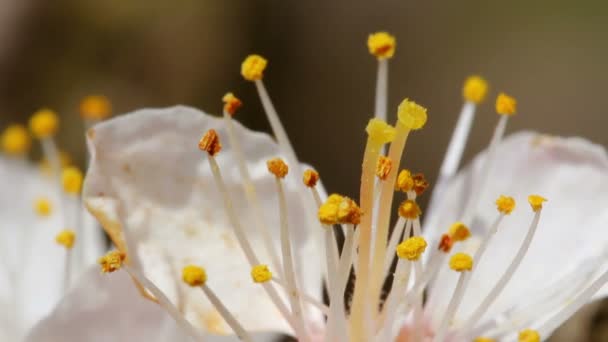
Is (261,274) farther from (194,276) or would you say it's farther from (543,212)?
(543,212)

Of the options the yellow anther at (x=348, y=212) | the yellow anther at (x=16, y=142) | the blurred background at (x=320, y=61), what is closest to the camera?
the yellow anther at (x=348, y=212)

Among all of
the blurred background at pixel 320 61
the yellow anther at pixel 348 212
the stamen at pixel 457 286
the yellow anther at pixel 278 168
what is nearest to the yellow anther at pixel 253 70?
the yellow anther at pixel 278 168

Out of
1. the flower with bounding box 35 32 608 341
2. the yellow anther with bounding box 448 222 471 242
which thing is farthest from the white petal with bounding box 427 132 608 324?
the yellow anther with bounding box 448 222 471 242

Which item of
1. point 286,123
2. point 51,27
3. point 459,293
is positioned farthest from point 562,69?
point 459,293

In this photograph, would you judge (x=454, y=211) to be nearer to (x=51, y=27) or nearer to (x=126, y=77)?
(x=126, y=77)

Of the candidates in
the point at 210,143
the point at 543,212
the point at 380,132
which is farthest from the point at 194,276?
the point at 543,212

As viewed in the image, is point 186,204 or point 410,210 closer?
point 410,210

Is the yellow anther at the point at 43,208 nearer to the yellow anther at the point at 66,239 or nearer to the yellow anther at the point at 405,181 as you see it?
the yellow anther at the point at 66,239
